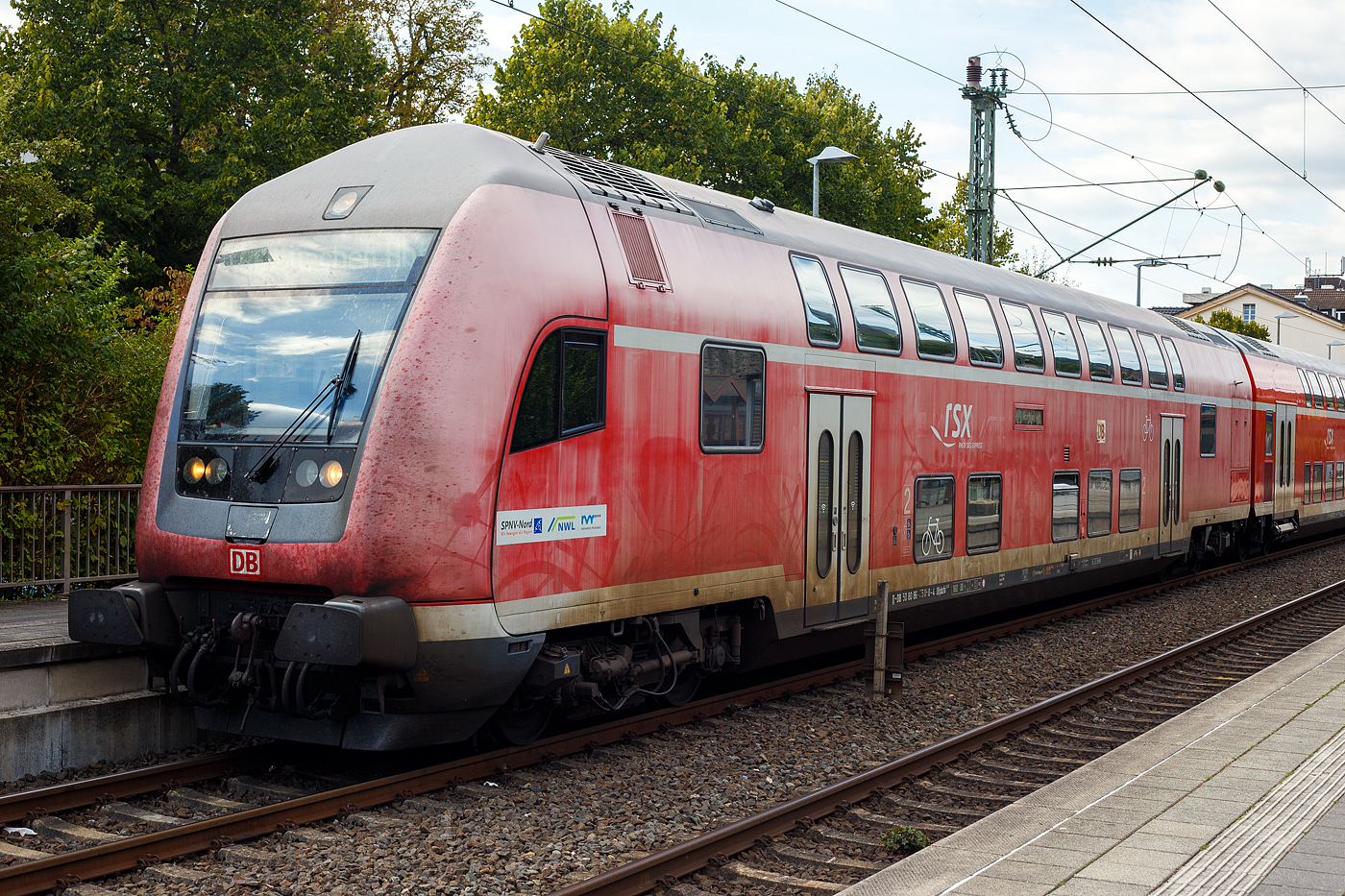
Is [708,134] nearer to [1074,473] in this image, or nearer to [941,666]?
[1074,473]

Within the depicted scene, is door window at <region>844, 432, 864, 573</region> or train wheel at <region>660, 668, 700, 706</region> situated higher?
door window at <region>844, 432, 864, 573</region>

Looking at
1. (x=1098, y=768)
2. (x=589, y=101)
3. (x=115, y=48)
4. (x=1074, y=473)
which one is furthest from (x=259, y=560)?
(x=589, y=101)

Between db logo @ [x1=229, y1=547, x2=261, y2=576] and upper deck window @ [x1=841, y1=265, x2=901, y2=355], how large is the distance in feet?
17.1

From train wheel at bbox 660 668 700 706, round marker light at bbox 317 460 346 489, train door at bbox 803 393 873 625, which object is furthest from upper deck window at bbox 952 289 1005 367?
round marker light at bbox 317 460 346 489

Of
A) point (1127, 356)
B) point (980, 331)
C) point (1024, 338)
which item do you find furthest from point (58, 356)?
point (1127, 356)

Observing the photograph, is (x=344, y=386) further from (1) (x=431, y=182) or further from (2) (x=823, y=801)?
(2) (x=823, y=801)

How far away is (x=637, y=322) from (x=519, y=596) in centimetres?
193

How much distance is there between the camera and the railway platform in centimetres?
717

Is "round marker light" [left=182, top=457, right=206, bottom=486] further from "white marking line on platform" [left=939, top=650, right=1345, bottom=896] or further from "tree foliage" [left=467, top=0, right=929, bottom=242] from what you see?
"tree foliage" [left=467, top=0, right=929, bottom=242]

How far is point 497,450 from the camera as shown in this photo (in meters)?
6.87

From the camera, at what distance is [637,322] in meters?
7.84

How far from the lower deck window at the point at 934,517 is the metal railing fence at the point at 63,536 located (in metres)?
6.68

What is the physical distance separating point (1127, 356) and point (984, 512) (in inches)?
192

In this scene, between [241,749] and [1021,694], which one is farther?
[1021,694]
